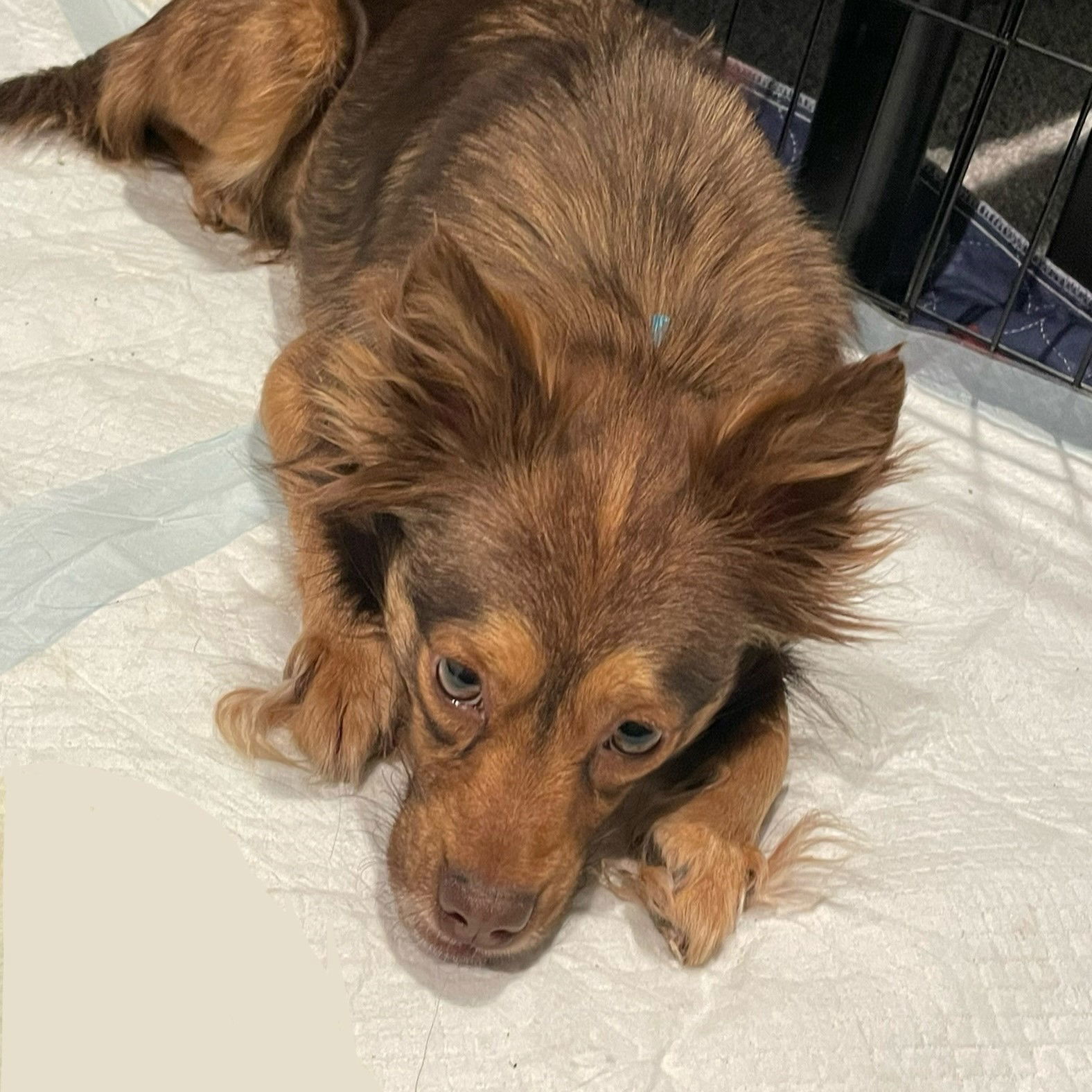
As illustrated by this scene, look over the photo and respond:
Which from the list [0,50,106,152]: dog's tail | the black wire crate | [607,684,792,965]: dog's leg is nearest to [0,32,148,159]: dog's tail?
[0,50,106,152]: dog's tail

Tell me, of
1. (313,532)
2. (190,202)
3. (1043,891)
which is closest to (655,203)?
(313,532)

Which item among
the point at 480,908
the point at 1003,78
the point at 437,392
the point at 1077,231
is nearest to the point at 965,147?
the point at 1077,231

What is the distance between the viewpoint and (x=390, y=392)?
1.80m

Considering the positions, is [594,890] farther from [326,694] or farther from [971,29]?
[971,29]

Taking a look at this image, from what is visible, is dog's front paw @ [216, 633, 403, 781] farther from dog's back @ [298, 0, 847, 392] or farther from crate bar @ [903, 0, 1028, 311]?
crate bar @ [903, 0, 1028, 311]

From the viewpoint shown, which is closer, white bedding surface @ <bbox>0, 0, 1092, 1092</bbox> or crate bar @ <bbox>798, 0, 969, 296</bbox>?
white bedding surface @ <bbox>0, 0, 1092, 1092</bbox>

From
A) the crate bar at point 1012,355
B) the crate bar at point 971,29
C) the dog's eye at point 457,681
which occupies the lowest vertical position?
the crate bar at point 1012,355

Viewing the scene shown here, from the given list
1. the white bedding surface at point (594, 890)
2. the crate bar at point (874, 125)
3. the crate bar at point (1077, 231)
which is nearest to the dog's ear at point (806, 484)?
the white bedding surface at point (594, 890)

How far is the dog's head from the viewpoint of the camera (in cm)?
164

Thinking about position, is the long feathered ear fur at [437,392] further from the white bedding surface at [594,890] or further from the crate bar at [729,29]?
the crate bar at [729,29]

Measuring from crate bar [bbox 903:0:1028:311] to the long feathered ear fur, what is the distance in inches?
77.9

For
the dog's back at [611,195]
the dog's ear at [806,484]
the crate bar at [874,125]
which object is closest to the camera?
the dog's ear at [806,484]

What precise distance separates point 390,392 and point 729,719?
0.82 metres

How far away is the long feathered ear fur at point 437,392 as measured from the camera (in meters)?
1.65
